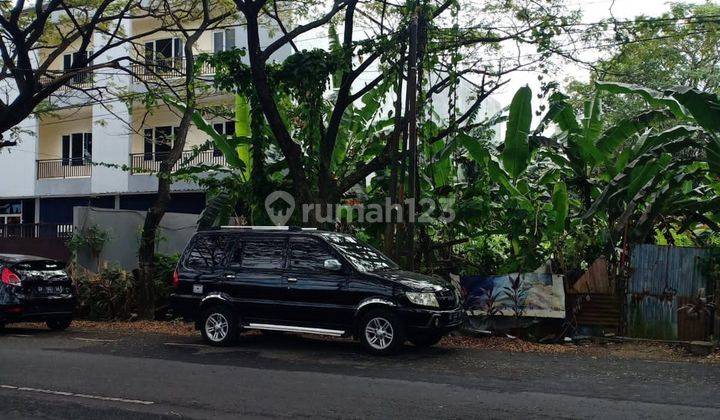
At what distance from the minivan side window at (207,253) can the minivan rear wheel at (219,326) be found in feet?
2.38

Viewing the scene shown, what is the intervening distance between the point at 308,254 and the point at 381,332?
5.63 ft

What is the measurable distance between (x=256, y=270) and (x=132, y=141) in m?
18.0

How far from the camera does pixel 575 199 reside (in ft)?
52.0

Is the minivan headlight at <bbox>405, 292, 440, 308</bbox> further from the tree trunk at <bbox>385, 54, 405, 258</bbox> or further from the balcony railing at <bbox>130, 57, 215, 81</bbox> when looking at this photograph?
the balcony railing at <bbox>130, 57, 215, 81</bbox>

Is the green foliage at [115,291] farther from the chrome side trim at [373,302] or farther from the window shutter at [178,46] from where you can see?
the window shutter at [178,46]

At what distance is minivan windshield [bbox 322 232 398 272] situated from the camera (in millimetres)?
11137

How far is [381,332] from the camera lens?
34.8 feet

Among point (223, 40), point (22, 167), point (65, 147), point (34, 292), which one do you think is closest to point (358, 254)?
point (34, 292)

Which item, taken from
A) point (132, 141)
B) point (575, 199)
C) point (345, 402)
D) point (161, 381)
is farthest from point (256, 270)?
point (132, 141)

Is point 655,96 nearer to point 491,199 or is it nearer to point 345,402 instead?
point 491,199

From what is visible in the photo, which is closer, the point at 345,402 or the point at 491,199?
the point at 345,402

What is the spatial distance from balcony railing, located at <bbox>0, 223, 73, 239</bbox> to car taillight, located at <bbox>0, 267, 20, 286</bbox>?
677 cm

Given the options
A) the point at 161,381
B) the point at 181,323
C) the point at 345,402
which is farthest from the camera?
the point at 181,323

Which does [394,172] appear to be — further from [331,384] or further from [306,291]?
[331,384]
